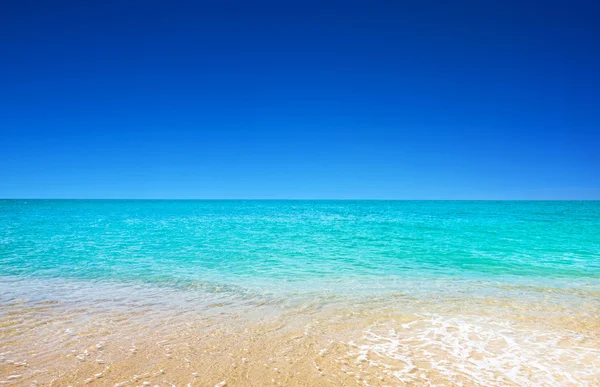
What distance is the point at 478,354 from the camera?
4910 millimetres

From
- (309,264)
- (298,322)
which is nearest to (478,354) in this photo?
(298,322)

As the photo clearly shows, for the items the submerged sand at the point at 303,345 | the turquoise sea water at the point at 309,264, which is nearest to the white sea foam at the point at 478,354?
the submerged sand at the point at 303,345

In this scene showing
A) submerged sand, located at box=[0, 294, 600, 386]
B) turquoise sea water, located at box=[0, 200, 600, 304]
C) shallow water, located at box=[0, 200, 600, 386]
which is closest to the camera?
submerged sand, located at box=[0, 294, 600, 386]

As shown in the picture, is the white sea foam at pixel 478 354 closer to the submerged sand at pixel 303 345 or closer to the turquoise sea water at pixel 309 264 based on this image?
the submerged sand at pixel 303 345

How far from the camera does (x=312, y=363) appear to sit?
4.66m

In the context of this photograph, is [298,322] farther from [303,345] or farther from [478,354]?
[478,354]

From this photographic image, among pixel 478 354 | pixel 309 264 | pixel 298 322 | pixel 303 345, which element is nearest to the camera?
pixel 478 354

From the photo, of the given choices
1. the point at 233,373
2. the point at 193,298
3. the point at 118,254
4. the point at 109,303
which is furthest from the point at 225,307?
the point at 118,254

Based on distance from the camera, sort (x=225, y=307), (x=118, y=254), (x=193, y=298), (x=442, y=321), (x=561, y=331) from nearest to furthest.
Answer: (x=561, y=331)
(x=442, y=321)
(x=225, y=307)
(x=193, y=298)
(x=118, y=254)

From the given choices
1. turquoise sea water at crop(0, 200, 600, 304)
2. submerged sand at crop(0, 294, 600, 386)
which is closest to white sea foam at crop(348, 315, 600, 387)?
submerged sand at crop(0, 294, 600, 386)

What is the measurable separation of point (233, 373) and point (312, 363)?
1.02m

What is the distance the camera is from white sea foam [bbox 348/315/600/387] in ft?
14.0

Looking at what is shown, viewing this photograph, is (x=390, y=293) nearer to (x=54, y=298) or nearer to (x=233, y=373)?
(x=233, y=373)

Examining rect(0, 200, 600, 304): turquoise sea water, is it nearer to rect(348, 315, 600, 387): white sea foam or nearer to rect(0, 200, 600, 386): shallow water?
rect(0, 200, 600, 386): shallow water
